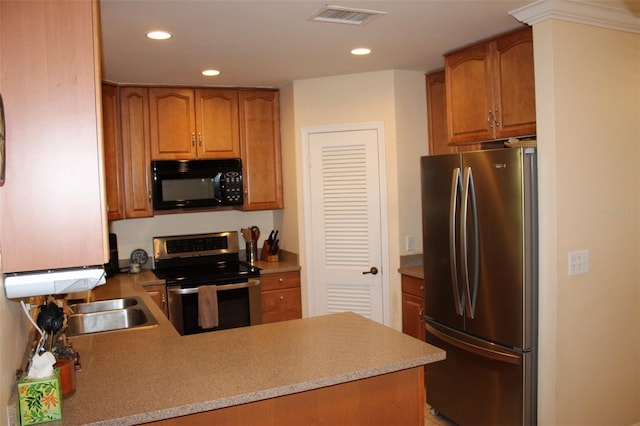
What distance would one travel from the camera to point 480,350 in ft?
10.0

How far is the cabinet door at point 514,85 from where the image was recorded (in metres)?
2.99

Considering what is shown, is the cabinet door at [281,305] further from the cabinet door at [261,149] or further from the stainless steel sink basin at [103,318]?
the stainless steel sink basin at [103,318]

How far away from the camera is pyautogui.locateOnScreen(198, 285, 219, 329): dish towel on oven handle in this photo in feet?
13.7

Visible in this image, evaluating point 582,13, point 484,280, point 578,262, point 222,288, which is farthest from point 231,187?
point 582,13

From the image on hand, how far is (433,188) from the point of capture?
3371 millimetres

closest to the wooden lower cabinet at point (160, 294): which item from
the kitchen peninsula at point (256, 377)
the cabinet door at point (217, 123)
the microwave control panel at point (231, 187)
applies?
the microwave control panel at point (231, 187)

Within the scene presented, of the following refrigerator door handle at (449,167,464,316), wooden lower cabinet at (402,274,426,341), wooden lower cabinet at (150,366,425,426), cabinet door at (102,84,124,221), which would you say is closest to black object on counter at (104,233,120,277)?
cabinet door at (102,84,124,221)

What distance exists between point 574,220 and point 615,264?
0.42m

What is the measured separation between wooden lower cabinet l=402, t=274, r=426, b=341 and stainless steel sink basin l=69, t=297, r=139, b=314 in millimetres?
1877

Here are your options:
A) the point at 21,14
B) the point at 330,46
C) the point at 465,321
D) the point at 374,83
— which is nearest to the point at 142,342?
the point at 21,14

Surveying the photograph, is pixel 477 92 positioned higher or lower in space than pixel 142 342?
higher

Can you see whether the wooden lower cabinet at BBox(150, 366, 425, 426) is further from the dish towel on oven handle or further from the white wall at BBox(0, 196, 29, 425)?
the dish towel on oven handle

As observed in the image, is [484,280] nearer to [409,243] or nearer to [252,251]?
[409,243]

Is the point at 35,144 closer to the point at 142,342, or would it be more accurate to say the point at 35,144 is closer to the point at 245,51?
the point at 142,342
